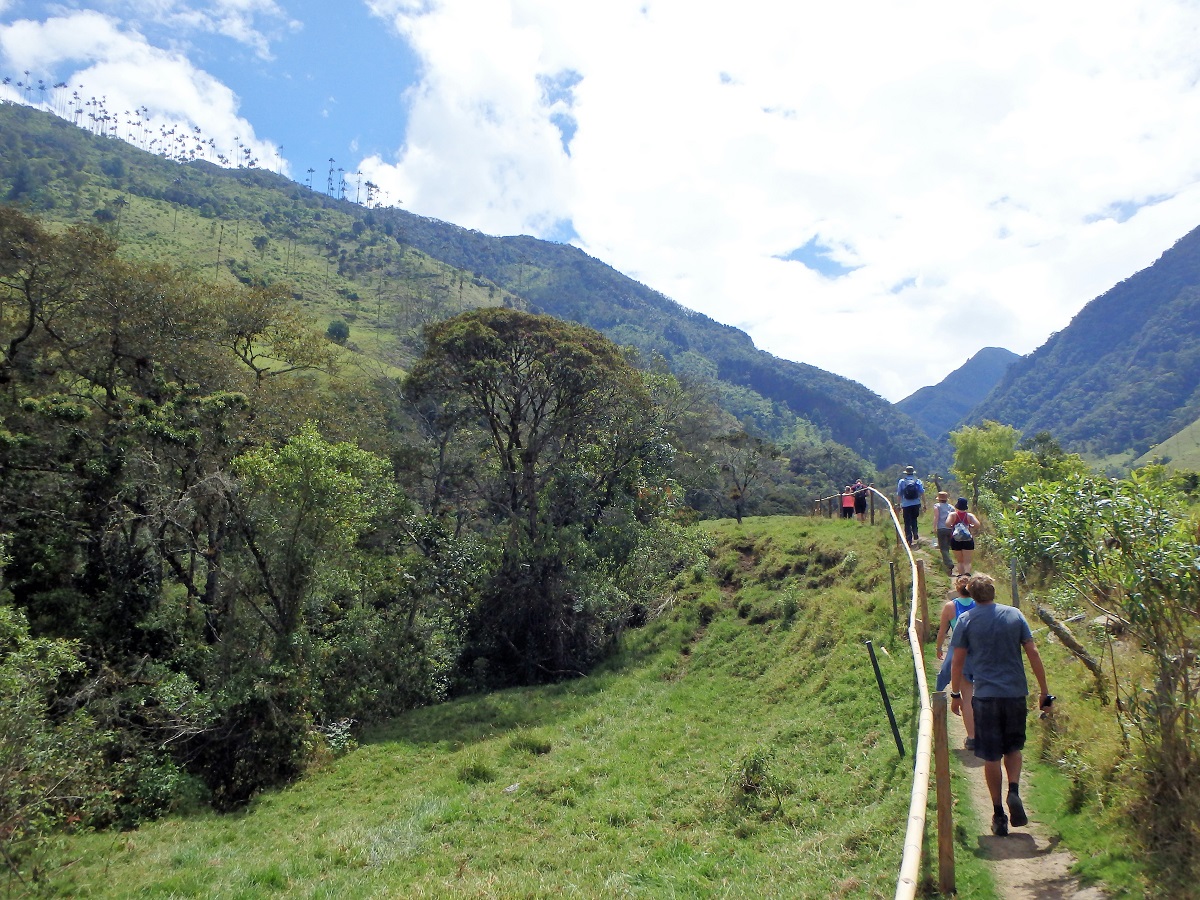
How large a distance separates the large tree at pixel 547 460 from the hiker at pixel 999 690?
15068 millimetres

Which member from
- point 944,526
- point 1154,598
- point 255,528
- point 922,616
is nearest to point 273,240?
point 255,528

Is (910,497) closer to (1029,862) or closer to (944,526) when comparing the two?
(944,526)

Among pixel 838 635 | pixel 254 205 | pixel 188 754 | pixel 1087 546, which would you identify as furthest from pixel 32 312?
pixel 254 205

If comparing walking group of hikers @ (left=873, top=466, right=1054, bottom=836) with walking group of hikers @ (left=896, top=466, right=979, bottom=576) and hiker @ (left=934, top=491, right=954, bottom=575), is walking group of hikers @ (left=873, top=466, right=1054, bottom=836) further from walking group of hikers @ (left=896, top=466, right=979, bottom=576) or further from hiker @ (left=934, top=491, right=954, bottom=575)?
hiker @ (left=934, top=491, right=954, bottom=575)

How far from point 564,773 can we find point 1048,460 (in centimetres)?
2743

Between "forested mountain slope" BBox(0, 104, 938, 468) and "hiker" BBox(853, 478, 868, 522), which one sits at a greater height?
"forested mountain slope" BBox(0, 104, 938, 468)

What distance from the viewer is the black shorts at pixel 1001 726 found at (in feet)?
18.5

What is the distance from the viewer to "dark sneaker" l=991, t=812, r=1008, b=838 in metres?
5.73

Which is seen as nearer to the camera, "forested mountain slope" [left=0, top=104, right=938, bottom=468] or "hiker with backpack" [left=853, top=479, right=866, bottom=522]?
"hiker with backpack" [left=853, top=479, right=866, bottom=522]

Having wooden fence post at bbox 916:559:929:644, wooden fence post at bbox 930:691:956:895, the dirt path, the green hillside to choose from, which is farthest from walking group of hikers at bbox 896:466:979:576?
the green hillside

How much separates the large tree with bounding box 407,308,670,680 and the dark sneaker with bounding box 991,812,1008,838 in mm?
14993

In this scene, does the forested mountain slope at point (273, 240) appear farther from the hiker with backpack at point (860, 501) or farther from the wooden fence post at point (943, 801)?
the wooden fence post at point (943, 801)

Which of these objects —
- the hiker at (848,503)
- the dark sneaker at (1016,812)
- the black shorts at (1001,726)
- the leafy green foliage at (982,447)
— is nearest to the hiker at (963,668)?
the black shorts at (1001,726)

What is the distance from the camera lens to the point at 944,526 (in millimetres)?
13695
